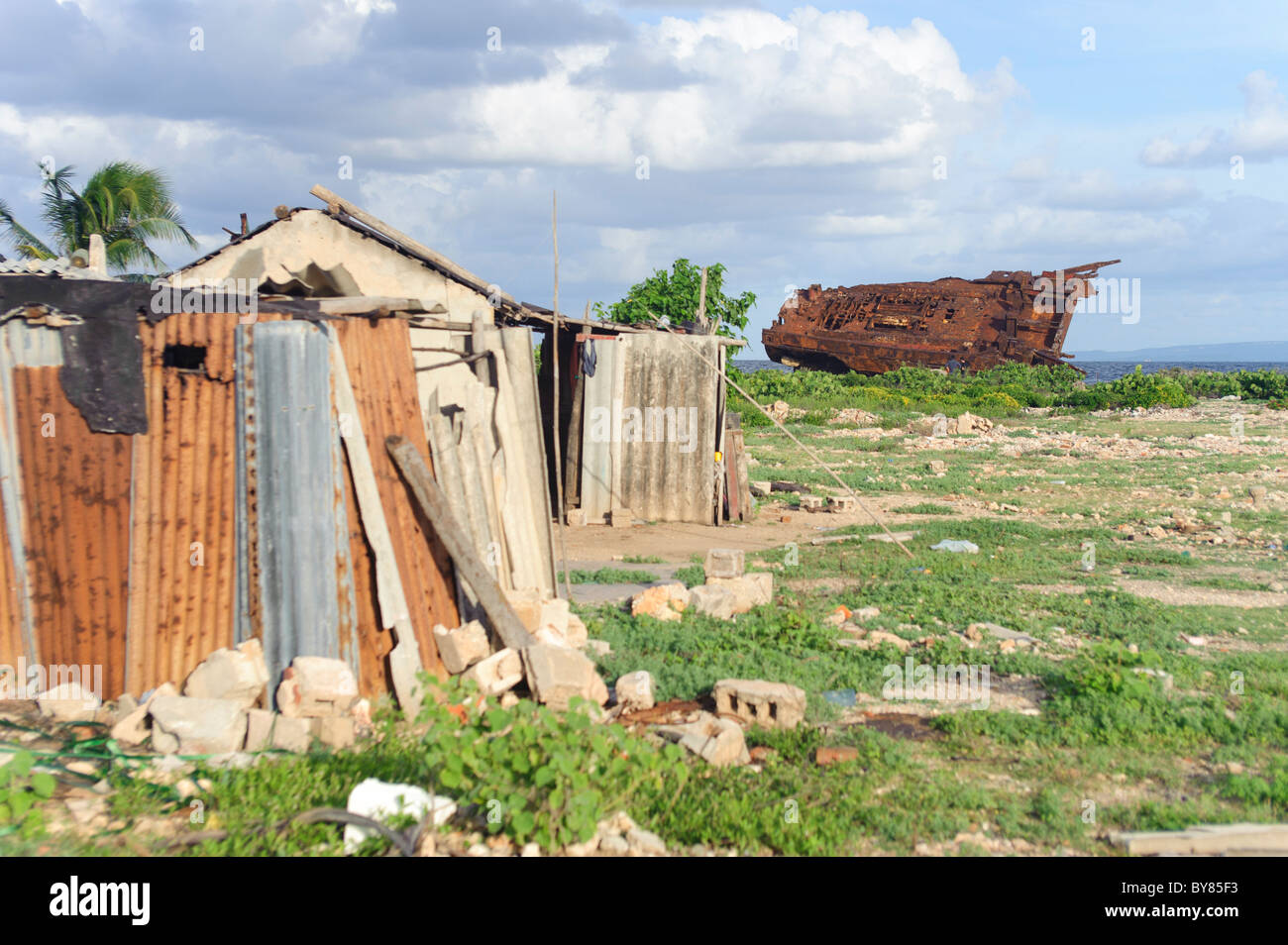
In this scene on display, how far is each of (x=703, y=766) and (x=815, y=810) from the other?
0.65 metres

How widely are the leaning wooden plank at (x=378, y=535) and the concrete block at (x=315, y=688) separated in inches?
13.4

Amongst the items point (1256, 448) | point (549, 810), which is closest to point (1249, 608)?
point (549, 810)

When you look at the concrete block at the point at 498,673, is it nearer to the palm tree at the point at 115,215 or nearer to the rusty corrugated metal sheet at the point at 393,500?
the rusty corrugated metal sheet at the point at 393,500

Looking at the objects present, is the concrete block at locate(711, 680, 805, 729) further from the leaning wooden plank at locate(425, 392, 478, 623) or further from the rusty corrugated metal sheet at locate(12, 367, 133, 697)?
the rusty corrugated metal sheet at locate(12, 367, 133, 697)

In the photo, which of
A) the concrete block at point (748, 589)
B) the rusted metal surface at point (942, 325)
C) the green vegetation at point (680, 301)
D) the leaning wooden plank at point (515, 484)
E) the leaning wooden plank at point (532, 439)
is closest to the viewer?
the leaning wooden plank at point (515, 484)

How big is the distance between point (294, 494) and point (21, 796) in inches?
81.0

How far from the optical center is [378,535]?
557 cm

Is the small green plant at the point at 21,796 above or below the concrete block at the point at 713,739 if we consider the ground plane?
above

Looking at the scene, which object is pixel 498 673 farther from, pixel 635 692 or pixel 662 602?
pixel 662 602

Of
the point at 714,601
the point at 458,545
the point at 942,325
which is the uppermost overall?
the point at 942,325

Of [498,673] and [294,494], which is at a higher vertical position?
[294,494]

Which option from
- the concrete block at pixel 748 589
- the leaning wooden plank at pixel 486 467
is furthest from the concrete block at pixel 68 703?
the concrete block at pixel 748 589

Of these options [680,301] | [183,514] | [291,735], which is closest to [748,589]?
[291,735]

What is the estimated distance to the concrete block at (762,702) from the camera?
5.38 m
